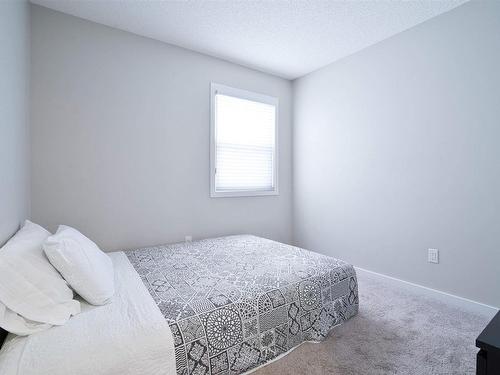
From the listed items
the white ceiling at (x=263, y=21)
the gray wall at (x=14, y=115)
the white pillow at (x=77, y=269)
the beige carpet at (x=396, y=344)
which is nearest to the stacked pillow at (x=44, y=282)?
the white pillow at (x=77, y=269)

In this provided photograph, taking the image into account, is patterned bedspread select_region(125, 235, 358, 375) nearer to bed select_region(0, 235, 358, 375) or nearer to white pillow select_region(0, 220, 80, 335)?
bed select_region(0, 235, 358, 375)

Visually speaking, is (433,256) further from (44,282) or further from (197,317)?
(44,282)

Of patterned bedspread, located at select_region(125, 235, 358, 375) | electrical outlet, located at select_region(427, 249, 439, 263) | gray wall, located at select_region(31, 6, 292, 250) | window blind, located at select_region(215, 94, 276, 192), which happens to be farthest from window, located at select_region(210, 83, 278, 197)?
electrical outlet, located at select_region(427, 249, 439, 263)

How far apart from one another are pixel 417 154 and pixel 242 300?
87.5 inches

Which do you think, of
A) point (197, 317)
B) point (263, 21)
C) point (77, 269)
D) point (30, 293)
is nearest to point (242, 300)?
point (197, 317)

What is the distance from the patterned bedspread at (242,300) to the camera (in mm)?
1332

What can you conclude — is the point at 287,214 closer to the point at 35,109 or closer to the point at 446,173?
the point at 446,173

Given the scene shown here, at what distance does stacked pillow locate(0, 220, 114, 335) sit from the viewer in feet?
3.64

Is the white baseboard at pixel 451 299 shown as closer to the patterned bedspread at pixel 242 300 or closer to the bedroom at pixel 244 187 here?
the bedroom at pixel 244 187

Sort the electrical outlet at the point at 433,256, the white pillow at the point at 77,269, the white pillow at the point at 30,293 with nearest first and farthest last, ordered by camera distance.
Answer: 1. the white pillow at the point at 30,293
2. the white pillow at the point at 77,269
3. the electrical outlet at the point at 433,256

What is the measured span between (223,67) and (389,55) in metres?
1.90

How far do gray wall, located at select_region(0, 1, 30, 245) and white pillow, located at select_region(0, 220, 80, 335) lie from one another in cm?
33

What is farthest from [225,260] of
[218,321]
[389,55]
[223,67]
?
[389,55]

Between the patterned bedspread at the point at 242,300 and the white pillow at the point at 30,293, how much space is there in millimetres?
454
